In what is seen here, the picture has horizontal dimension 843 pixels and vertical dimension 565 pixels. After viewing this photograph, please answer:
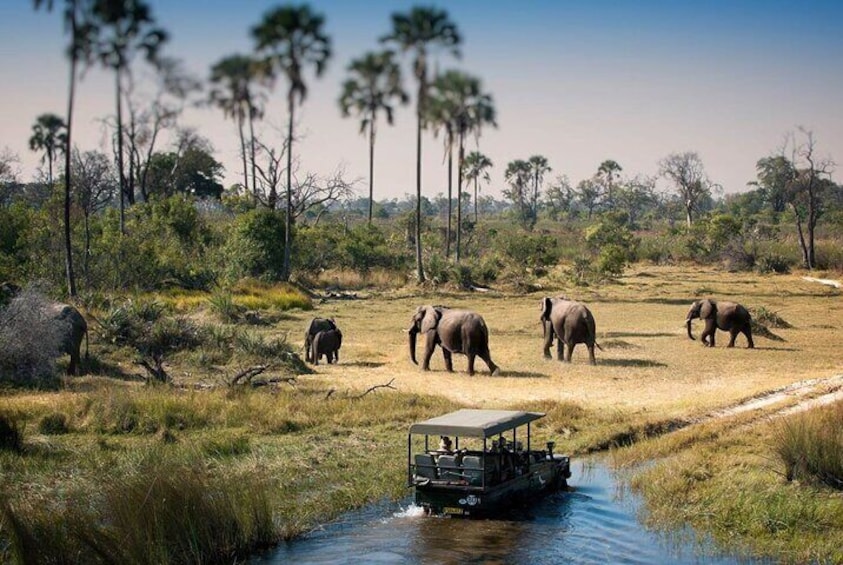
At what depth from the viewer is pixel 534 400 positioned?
2278 centimetres

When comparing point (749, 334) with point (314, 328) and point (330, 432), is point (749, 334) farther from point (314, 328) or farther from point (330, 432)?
point (330, 432)

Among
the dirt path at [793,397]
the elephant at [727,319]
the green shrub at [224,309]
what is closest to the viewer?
the dirt path at [793,397]

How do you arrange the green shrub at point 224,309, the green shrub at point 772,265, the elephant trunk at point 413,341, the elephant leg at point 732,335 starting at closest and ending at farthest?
the elephant trunk at point 413,341 < the elephant leg at point 732,335 < the green shrub at point 224,309 < the green shrub at point 772,265

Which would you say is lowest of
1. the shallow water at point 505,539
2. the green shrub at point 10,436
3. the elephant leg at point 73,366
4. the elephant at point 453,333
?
the shallow water at point 505,539

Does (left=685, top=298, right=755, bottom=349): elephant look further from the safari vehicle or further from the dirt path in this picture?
the safari vehicle

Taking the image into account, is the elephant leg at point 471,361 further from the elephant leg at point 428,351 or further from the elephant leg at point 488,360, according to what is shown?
the elephant leg at point 428,351

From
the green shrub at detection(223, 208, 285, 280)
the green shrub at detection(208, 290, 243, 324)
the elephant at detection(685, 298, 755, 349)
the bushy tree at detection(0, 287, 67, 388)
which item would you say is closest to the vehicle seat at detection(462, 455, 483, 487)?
the bushy tree at detection(0, 287, 67, 388)

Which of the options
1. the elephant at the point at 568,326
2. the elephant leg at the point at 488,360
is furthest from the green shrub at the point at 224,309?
the elephant leg at the point at 488,360

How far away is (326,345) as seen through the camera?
28.5 metres

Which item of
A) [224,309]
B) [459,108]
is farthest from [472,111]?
[224,309]

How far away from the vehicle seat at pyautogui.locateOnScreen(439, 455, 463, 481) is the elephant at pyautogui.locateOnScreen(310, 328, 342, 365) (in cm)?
1384

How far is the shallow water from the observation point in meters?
12.9

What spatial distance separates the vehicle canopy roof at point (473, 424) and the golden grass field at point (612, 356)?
6.26 m

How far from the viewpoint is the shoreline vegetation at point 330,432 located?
12.2 meters
